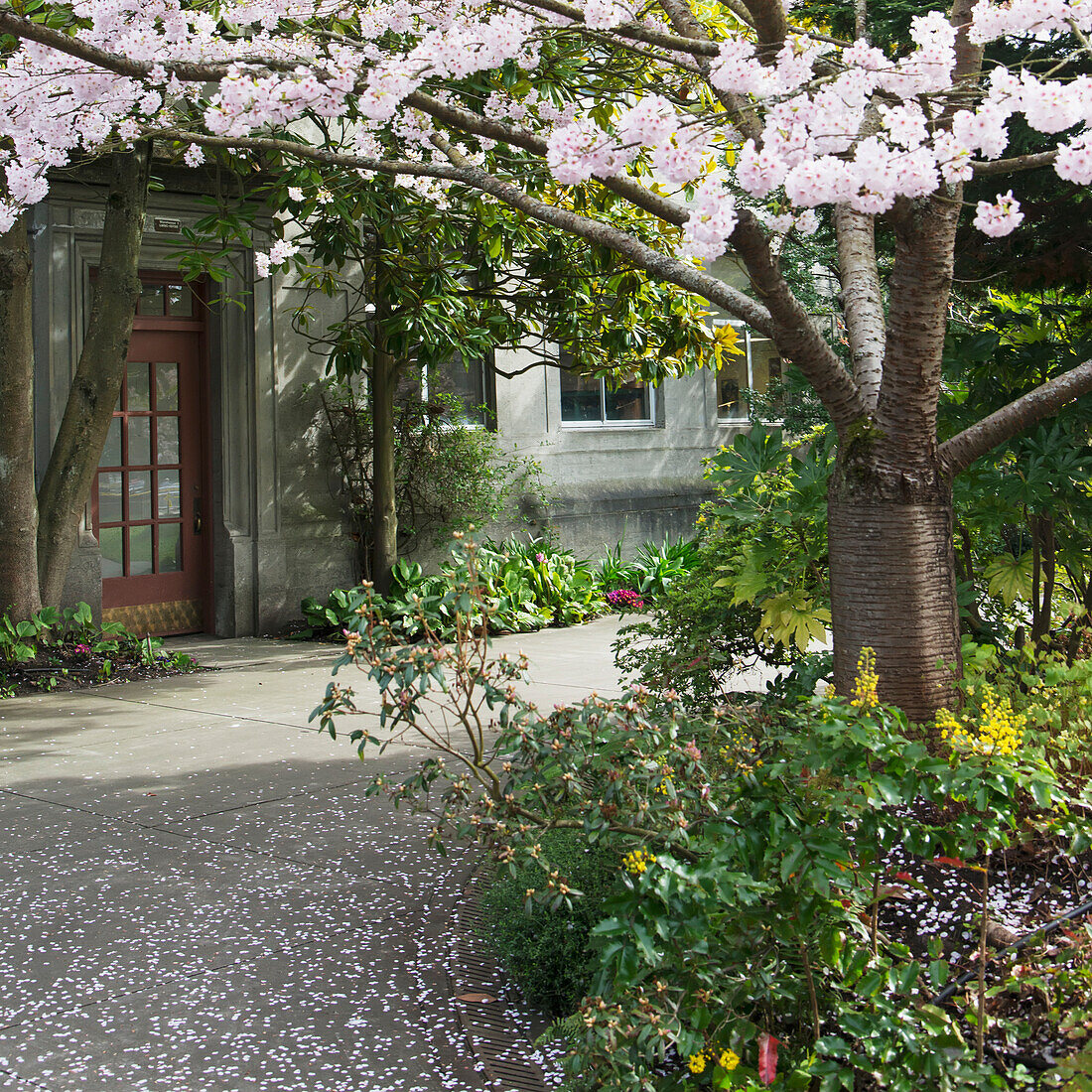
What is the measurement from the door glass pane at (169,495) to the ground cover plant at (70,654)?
134 centimetres

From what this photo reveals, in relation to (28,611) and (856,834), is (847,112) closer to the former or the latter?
(856,834)

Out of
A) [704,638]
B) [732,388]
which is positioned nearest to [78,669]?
[704,638]

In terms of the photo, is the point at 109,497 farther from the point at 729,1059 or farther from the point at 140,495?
the point at 729,1059

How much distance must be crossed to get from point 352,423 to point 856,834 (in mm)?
8688

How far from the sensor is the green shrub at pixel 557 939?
322 centimetres

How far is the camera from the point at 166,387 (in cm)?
1016

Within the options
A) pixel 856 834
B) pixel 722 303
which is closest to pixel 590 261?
pixel 722 303

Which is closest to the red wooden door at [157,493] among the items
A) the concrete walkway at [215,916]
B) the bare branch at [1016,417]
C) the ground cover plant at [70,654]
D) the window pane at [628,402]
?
the ground cover plant at [70,654]

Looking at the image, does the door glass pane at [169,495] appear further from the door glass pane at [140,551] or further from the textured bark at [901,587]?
the textured bark at [901,587]

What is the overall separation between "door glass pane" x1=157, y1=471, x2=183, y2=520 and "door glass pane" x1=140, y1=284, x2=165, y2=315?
1.41 metres

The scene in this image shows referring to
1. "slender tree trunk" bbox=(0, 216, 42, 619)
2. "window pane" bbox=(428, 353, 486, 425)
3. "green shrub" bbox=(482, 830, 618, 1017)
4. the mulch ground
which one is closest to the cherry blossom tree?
the mulch ground

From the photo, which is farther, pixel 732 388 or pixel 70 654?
pixel 732 388

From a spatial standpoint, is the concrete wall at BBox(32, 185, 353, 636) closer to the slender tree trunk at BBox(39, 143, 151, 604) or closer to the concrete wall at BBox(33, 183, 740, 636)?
the concrete wall at BBox(33, 183, 740, 636)

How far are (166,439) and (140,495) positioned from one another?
57 centimetres
